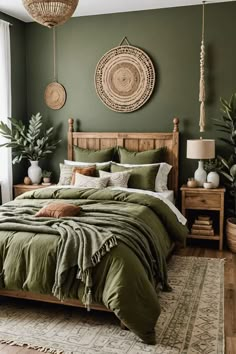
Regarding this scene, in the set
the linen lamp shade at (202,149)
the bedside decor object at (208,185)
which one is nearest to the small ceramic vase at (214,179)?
the bedside decor object at (208,185)

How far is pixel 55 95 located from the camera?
5688mm

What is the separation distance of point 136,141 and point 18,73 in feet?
6.50

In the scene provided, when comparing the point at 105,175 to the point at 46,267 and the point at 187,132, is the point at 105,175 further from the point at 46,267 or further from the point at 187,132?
the point at 46,267

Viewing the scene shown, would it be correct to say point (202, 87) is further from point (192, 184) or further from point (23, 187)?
point (23, 187)

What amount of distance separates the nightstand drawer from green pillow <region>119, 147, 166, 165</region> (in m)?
0.63

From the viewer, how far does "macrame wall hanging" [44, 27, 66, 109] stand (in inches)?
222

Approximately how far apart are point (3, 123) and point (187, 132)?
2441 mm

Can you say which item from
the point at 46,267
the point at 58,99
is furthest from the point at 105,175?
the point at 46,267

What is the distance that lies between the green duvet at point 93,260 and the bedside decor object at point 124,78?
2.25 metres

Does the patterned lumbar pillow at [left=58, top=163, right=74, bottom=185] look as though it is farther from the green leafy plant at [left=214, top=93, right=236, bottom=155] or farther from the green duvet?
the green leafy plant at [left=214, top=93, right=236, bottom=155]

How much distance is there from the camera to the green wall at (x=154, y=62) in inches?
195

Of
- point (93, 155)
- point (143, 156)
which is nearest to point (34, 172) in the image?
point (93, 155)

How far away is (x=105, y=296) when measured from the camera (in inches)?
108

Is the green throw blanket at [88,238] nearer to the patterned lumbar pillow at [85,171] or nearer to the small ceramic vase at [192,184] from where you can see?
the patterned lumbar pillow at [85,171]
